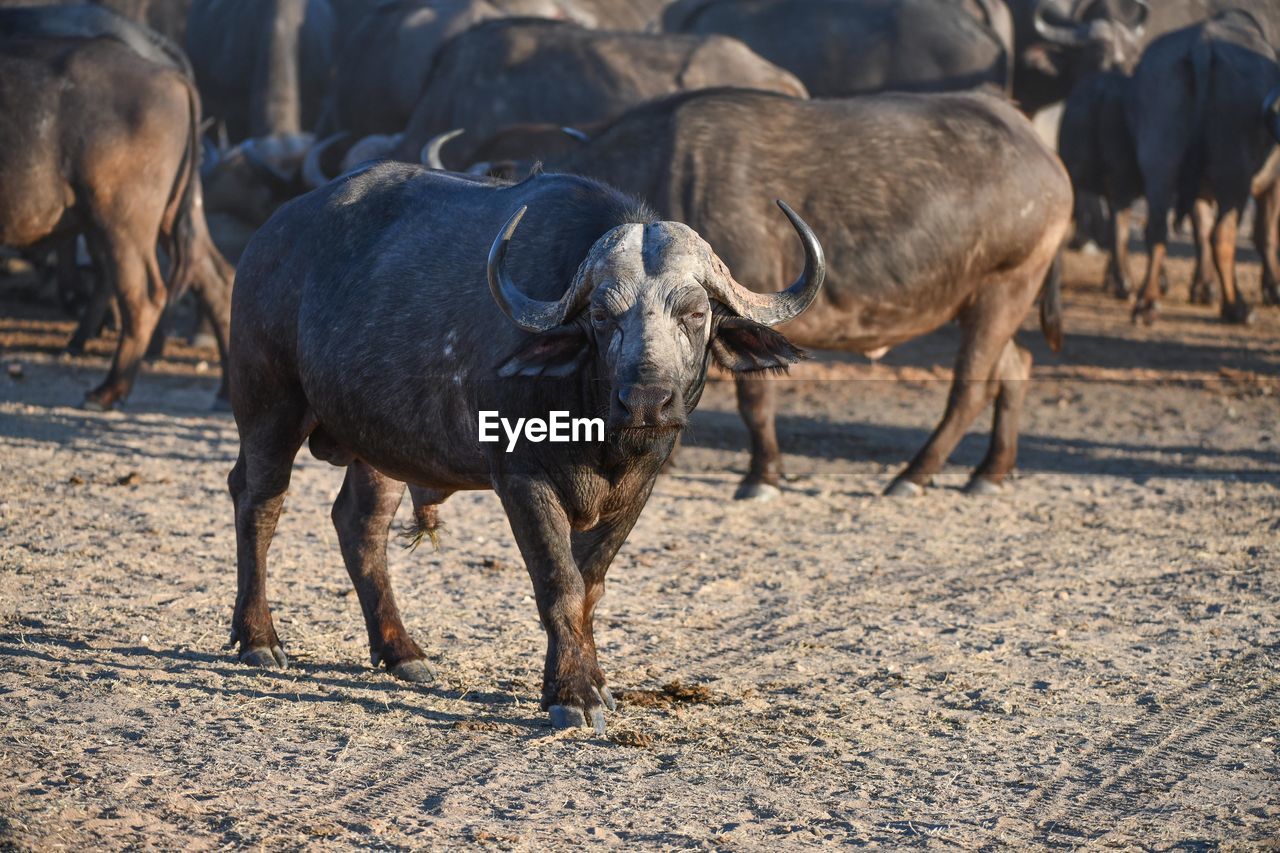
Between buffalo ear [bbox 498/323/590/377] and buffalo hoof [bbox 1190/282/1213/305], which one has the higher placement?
buffalo ear [bbox 498/323/590/377]

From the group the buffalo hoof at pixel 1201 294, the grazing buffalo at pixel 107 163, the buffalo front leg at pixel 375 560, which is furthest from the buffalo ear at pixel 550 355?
the buffalo hoof at pixel 1201 294

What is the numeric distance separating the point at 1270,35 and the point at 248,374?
20.5 m

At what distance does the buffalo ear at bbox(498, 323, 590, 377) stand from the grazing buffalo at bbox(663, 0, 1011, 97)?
13146 mm

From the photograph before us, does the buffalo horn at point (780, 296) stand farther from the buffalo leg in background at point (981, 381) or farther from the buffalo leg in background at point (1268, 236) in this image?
the buffalo leg in background at point (1268, 236)

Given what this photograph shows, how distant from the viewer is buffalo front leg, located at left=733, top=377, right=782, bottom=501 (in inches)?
355

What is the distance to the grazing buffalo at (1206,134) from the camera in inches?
583

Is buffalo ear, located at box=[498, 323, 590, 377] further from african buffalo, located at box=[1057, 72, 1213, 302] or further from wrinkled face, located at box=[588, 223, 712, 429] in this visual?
african buffalo, located at box=[1057, 72, 1213, 302]

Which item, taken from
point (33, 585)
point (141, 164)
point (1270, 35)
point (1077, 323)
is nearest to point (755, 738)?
point (33, 585)

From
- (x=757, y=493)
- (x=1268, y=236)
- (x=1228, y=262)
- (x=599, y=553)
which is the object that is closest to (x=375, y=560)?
(x=599, y=553)

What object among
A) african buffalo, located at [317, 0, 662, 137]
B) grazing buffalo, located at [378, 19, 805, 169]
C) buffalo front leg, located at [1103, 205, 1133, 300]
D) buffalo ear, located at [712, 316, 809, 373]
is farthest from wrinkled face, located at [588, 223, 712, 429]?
buffalo front leg, located at [1103, 205, 1133, 300]

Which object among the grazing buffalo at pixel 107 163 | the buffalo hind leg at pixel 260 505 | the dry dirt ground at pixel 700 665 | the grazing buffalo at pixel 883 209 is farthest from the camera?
the grazing buffalo at pixel 107 163

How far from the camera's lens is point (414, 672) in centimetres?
566

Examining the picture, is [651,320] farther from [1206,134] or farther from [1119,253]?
[1119,253]

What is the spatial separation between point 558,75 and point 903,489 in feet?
23.5
